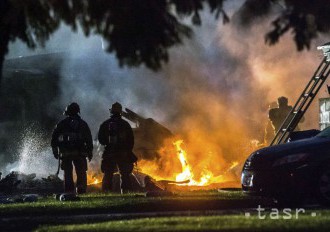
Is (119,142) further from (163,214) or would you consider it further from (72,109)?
(163,214)

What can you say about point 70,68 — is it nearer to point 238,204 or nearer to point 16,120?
point 16,120

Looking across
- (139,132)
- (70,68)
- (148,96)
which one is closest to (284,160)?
(139,132)

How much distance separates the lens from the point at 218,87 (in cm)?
2908

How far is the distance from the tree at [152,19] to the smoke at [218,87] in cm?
1408

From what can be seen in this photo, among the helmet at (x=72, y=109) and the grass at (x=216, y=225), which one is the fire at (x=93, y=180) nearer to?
the helmet at (x=72, y=109)

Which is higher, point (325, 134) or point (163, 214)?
point (325, 134)

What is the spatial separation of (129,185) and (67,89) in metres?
18.6

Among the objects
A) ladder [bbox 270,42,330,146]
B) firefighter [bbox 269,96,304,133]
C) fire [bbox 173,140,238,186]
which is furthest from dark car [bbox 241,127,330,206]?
firefighter [bbox 269,96,304,133]

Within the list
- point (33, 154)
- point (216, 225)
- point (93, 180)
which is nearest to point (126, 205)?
point (216, 225)

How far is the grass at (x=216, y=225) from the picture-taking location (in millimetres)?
8406

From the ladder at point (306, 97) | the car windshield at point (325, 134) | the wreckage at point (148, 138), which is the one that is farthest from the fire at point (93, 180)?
the car windshield at point (325, 134)

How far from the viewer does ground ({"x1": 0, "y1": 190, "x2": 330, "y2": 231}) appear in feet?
28.8

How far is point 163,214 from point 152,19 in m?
3.20

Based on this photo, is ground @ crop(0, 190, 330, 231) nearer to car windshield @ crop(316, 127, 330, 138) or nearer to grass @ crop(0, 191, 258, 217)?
grass @ crop(0, 191, 258, 217)
